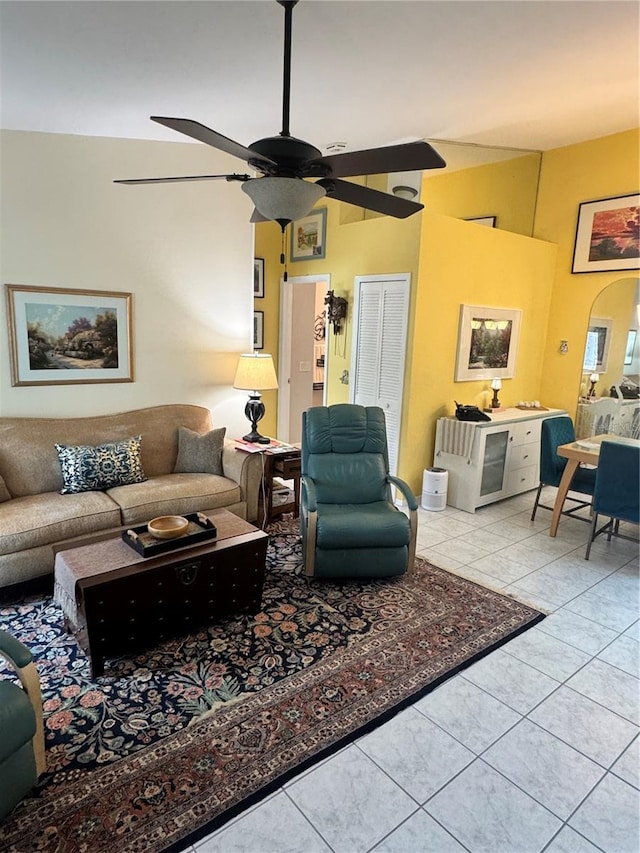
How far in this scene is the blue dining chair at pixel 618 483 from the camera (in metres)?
3.36

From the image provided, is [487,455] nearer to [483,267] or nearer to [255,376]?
[483,267]

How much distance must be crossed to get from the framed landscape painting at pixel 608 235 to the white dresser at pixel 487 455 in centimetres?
157

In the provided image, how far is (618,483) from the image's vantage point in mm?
3455

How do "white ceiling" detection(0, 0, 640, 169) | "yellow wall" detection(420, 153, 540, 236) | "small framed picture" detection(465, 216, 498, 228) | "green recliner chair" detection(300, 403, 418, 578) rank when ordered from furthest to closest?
"small framed picture" detection(465, 216, 498, 228)
"yellow wall" detection(420, 153, 540, 236)
"green recliner chair" detection(300, 403, 418, 578)
"white ceiling" detection(0, 0, 640, 169)

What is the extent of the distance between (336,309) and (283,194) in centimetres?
326

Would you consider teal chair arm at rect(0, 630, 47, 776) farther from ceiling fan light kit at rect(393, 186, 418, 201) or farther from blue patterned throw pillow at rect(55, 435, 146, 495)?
ceiling fan light kit at rect(393, 186, 418, 201)

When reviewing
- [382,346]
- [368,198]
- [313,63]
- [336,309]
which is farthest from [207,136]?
[336,309]

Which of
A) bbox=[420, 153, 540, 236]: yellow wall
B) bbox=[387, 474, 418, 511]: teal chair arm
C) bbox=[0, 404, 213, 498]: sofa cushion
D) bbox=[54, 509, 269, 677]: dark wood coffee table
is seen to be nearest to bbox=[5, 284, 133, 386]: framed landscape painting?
bbox=[0, 404, 213, 498]: sofa cushion

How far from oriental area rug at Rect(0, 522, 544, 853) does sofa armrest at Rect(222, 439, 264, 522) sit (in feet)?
2.40

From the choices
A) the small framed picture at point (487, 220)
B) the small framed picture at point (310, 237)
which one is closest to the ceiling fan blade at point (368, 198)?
the small framed picture at point (310, 237)

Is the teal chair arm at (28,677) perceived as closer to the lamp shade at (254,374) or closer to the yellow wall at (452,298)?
the lamp shade at (254,374)

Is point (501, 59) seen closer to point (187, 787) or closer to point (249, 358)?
point (249, 358)

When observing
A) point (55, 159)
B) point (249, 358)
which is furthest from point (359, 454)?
point (55, 159)

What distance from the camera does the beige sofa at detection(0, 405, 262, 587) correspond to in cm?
286
